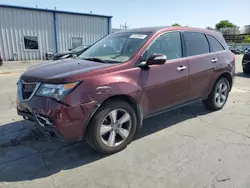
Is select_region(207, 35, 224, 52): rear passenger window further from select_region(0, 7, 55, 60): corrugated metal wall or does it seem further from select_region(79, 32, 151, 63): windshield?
select_region(0, 7, 55, 60): corrugated metal wall

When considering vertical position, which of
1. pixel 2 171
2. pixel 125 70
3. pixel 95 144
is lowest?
pixel 2 171

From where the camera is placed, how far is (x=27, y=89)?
3.37 m

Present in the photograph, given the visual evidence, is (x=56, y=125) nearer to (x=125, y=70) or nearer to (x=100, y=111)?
(x=100, y=111)

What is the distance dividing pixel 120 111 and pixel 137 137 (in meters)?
0.80

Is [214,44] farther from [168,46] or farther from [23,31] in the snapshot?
[23,31]

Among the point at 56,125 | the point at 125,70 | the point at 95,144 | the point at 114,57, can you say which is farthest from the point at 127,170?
the point at 114,57

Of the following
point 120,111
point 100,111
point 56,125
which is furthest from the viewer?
point 120,111

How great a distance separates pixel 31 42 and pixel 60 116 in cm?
1907

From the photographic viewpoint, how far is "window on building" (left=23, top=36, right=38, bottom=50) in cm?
1981

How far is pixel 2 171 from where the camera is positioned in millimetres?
3064

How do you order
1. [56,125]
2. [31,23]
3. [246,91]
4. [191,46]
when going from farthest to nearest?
[31,23], [246,91], [191,46], [56,125]

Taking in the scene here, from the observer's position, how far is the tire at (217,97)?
5238mm

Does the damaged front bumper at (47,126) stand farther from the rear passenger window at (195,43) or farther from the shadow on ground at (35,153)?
the rear passenger window at (195,43)

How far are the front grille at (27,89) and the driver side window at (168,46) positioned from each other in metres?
1.72
